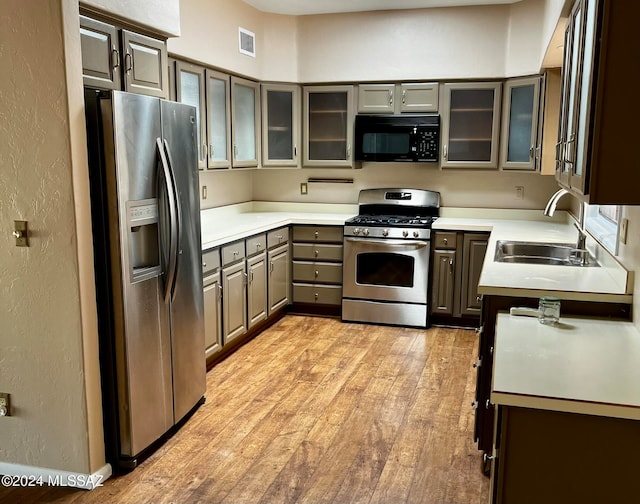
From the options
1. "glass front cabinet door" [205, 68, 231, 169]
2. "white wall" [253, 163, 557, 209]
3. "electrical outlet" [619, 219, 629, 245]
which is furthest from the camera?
"white wall" [253, 163, 557, 209]

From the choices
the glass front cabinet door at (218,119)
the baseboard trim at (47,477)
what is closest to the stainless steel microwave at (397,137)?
the glass front cabinet door at (218,119)

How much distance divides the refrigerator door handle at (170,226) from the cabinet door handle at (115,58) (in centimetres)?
42

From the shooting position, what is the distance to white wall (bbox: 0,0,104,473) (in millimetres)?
2334

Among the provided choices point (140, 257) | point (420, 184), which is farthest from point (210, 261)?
point (420, 184)

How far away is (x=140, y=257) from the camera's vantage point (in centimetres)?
270

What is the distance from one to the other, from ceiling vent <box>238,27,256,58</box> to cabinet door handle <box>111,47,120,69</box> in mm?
2113

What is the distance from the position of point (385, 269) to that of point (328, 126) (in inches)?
55.8

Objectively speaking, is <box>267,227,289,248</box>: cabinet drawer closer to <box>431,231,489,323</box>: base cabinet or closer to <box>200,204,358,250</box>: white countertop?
<box>200,204,358,250</box>: white countertop

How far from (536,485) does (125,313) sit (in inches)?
70.5

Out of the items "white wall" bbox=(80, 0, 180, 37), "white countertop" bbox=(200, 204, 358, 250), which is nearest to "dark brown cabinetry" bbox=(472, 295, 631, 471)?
"white countertop" bbox=(200, 204, 358, 250)

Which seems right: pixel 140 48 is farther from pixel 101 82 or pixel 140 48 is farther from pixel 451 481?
pixel 451 481

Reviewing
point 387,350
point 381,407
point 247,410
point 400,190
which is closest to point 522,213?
point 400,190

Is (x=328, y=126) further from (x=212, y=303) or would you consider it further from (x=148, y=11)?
(x=148, y=11)

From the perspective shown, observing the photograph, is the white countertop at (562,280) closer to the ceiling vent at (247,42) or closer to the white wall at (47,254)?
the white wall at (47,254)
